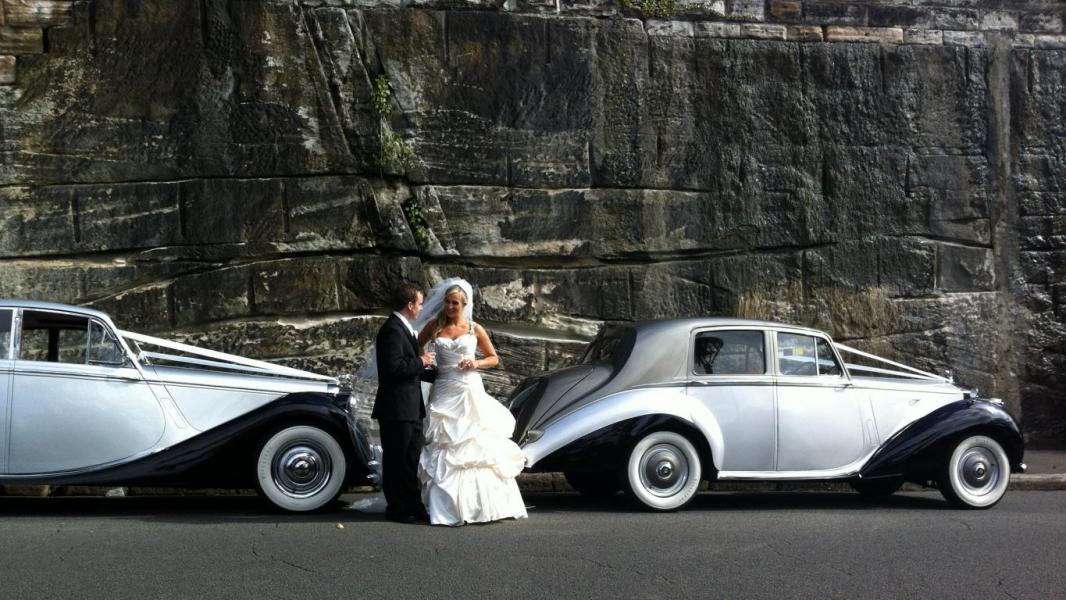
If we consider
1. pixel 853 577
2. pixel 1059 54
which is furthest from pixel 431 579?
pixel 1059 54

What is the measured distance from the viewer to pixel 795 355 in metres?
8.89

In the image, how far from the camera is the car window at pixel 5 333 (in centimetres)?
786

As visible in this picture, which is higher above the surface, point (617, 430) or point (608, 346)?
point (608, 346)

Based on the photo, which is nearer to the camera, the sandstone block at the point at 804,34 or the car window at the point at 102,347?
the car window at the point at 102,347

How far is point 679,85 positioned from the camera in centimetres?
1288

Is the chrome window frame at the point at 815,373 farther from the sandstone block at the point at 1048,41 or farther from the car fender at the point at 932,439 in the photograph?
the sandstone block at the point at 1048,41

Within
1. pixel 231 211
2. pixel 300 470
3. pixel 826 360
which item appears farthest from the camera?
pixel 231 211

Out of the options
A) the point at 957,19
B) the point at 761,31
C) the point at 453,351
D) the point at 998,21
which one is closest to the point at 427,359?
the point at 453,351

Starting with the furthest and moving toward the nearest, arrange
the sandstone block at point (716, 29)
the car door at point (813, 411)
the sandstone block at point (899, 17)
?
the sandstone block at point (899, 17) → the sandstone block at point (716, 29) → the car door at point (813, 411)

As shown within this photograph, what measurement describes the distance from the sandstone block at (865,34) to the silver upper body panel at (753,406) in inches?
225

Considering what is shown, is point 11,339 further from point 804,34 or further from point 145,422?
point 804,34

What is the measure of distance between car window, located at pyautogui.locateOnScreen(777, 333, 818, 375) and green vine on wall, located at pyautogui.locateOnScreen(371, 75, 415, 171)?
5159mm

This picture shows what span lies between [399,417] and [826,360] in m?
3.58

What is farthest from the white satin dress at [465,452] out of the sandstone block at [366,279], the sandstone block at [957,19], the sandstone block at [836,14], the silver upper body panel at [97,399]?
the sandstone block at [957,19]
